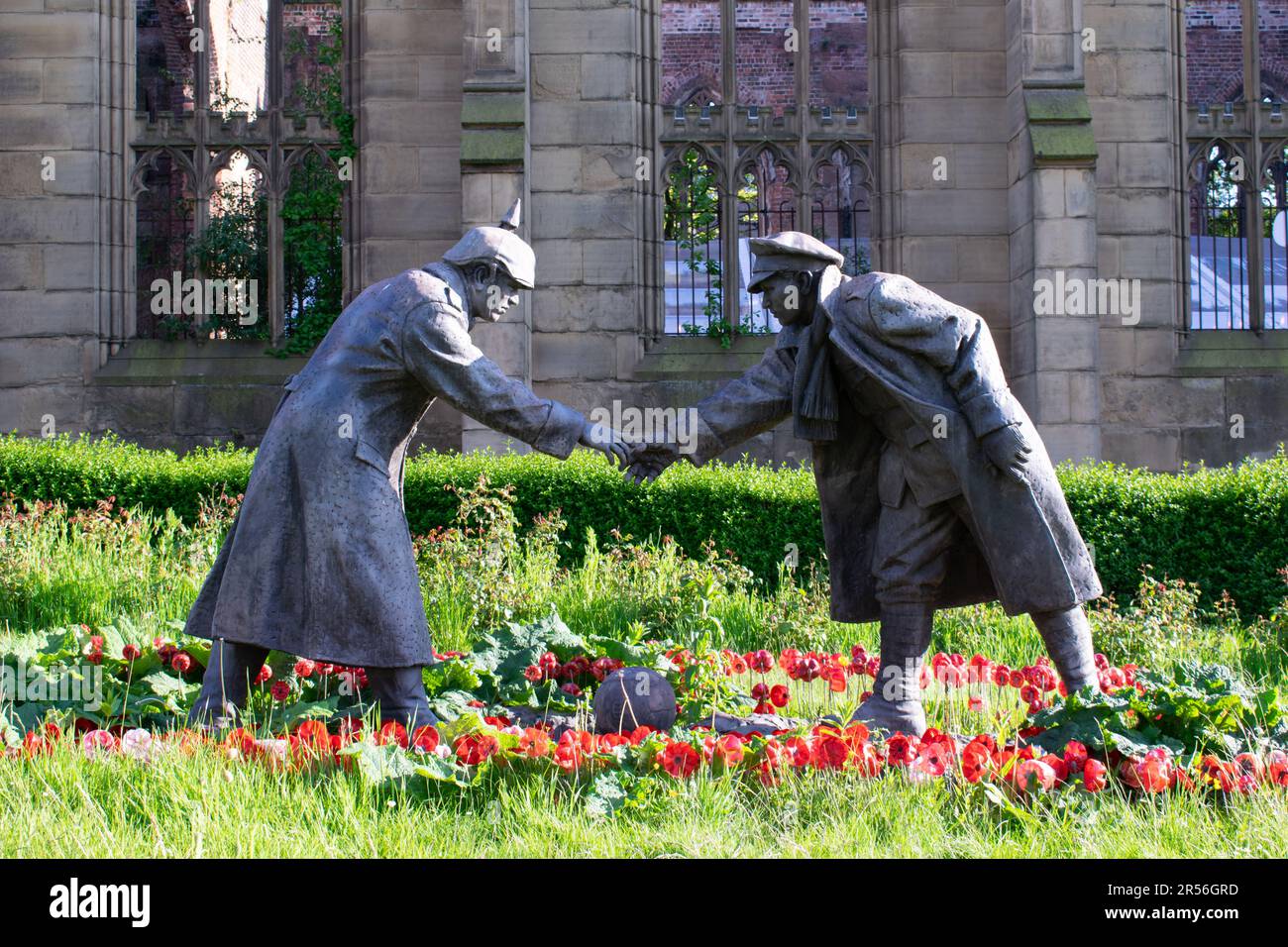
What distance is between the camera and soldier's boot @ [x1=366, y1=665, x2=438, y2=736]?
484 cm

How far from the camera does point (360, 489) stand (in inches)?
185

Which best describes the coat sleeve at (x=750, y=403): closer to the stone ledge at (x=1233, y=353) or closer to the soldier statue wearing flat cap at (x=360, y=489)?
the soldier statue wearing flat cap at (x=360, y=489)

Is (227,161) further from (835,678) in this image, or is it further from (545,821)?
(545,821)

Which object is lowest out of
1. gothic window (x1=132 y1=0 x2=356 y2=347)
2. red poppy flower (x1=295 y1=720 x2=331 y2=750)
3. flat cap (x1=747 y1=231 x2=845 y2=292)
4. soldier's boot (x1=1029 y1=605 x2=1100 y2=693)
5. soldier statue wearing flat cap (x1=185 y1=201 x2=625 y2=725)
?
red poppy flower (x1=295 y1=720 x2=331 y2=750)

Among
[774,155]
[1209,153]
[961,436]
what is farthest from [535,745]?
[1209,153]

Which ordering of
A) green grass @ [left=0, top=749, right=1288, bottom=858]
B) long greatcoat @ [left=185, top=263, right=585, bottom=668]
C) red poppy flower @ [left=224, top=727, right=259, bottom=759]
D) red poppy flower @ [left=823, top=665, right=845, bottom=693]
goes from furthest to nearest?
red poppy flower @ [left=823, top=665, right=845, bottom=693] < long greatcoat @ [left=185, top=263, right=585, bottom=668] < red poppy flower @ [left=224, top=727, right=259, bottom=759] < green grass @ [left=0, top=749, right=1288, bottom=858]

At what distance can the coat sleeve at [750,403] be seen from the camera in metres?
5.30

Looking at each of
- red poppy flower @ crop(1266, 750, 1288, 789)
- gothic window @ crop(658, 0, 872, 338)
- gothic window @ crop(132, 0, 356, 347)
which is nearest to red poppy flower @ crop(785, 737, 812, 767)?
red poppy flower @ crop(1266, 750, 1288, 789)

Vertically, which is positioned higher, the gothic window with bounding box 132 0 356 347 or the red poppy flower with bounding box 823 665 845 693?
the gothic window with bounding box 132 0 356 347

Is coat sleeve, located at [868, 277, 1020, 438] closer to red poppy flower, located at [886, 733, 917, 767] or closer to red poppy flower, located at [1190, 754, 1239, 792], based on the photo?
red poppy flower, located at [886, 733, 917, 767]

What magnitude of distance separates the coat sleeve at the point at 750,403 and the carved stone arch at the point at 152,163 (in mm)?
10403

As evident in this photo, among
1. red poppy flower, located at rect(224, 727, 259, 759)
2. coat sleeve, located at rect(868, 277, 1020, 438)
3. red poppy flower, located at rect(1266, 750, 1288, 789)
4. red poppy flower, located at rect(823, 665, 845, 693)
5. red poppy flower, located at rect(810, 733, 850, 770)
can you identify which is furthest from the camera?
red poppy flower, located at rect(823, 665, 845, 693)

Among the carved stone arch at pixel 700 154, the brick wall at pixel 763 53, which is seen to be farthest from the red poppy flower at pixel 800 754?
the brick wall at pixel 763 53

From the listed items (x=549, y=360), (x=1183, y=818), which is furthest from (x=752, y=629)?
(x=549, y=360)
